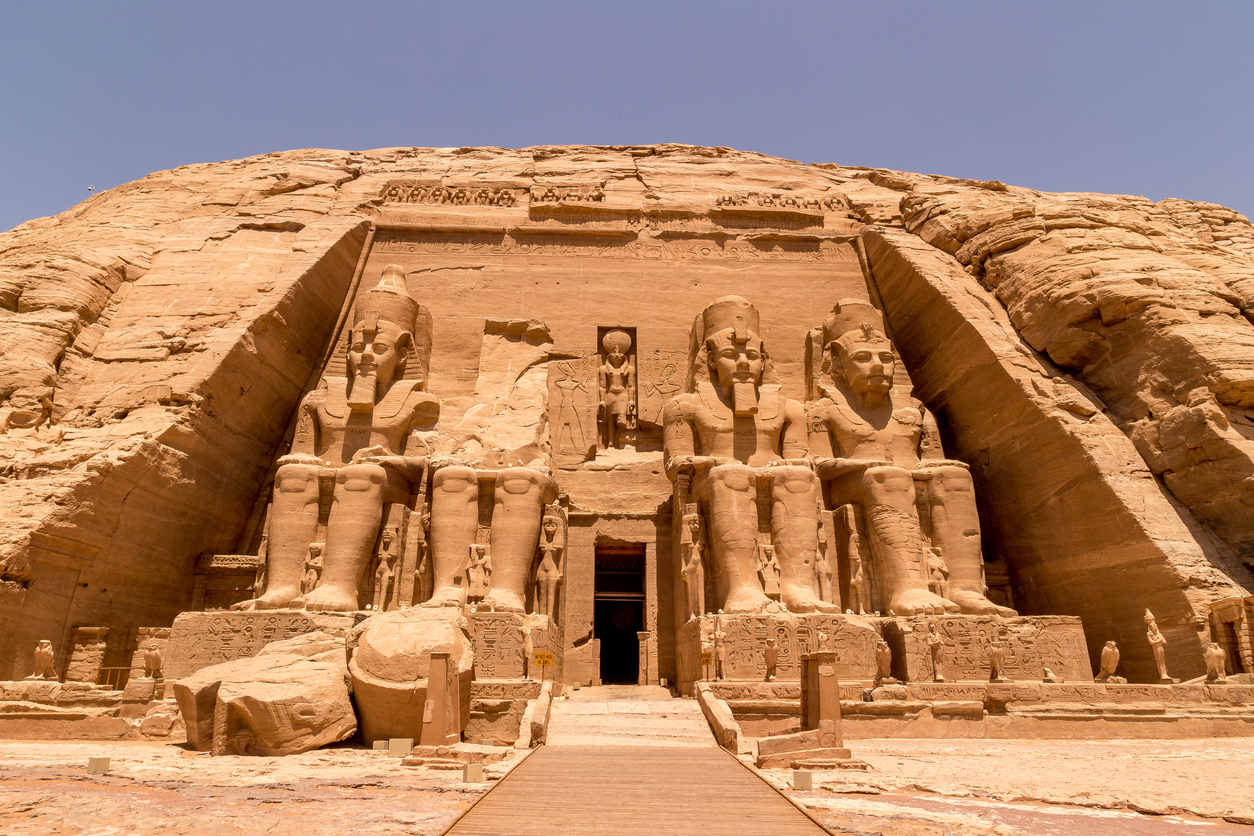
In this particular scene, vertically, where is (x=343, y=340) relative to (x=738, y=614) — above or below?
above

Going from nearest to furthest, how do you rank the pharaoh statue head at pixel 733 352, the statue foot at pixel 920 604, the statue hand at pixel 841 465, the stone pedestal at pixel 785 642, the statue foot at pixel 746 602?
the stone pedestal at pixel 785 642 → the statue foot at pixel 746 602 → the statue foot at pixel 920 604 → the statue hand at pixel 841 465 → the pharaoh statue head at pixel 733 352

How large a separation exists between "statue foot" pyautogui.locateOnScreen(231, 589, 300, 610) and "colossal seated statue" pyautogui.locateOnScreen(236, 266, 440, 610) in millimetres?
11

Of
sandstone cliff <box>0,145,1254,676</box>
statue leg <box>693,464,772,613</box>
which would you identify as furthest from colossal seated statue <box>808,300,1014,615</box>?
statue leg <box>693,464,772,613</box>

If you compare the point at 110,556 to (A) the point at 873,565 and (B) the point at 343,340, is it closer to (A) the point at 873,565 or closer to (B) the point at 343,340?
(B) the point at 343,340

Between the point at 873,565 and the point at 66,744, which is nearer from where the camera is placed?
the point at 66,744

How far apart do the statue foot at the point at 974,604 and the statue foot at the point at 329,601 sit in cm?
660

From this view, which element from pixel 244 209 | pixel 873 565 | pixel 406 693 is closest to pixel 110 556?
pixel 406 693

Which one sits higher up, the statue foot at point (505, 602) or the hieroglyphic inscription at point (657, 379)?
the hieroglyphic inscription at point (657, 379)

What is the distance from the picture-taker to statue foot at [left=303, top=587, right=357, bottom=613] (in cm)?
873

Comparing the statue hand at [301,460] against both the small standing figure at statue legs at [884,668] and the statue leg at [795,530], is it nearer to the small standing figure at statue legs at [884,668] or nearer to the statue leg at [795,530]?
the statue leg at [795,530]

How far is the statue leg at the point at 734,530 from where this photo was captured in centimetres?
916

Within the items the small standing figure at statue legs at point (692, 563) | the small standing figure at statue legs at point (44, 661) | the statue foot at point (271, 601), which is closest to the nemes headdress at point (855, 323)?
the small standing figure at statue legs at point (692, 563)

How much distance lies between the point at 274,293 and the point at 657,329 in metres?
5.30

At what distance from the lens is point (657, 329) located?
41.5ft
